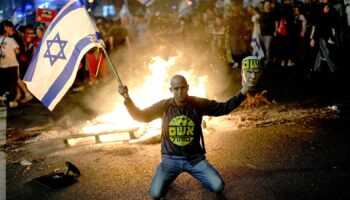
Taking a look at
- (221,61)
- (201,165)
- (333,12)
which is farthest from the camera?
(221,61)

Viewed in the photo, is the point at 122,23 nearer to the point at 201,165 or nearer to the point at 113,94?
the point at 113,94

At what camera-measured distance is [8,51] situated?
11.7m

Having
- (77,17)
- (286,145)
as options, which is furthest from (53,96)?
(286,145)

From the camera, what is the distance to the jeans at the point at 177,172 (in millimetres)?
4910

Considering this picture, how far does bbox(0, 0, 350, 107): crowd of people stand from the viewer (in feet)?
39.2

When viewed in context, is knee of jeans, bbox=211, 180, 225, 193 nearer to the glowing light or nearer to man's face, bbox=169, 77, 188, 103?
man's face, bbox=169, 77, 188, 103

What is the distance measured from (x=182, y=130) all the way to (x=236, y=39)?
11065 millimetres

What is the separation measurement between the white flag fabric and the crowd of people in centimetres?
551

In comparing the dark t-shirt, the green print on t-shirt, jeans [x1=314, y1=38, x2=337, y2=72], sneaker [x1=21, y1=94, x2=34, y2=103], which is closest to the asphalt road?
the dark t-shirt

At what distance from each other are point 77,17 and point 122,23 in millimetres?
12957

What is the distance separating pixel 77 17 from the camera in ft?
16.9

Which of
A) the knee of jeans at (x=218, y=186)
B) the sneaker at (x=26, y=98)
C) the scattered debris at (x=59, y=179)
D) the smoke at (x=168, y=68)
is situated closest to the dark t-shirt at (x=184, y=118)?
the knee of jeans at (x=218, y=186)

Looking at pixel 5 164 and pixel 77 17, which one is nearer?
pixel 77 17

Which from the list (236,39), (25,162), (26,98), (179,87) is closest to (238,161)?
(179,87)
